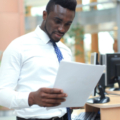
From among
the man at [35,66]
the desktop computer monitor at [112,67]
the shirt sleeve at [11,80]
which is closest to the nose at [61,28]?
the man at [35,66]

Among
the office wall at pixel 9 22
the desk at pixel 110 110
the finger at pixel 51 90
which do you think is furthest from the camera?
the office wall at pixel 9 22

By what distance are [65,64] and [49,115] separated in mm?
432

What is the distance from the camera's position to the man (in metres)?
1.18

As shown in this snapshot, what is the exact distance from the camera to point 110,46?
5.57 m

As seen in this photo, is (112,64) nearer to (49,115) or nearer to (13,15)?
(49,115)

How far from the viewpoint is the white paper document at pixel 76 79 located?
1070 mm

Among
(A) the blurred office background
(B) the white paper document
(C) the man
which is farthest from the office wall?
(B) the white paper document

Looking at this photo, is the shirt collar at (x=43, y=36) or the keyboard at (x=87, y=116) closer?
the shirt collar at (x=43, y=36)

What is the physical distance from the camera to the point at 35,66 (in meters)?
1.31

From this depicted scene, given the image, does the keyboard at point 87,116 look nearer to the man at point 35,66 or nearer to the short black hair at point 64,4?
the man at point 35,66

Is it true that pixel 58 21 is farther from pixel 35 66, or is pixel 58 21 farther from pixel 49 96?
pixel 49 96

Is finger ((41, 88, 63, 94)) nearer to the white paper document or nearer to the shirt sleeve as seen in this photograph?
the white paper document

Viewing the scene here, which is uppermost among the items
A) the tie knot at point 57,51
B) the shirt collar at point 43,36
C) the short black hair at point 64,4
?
the short black hair at point 64,4

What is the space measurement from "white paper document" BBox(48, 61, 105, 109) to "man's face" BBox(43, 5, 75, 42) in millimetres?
368
